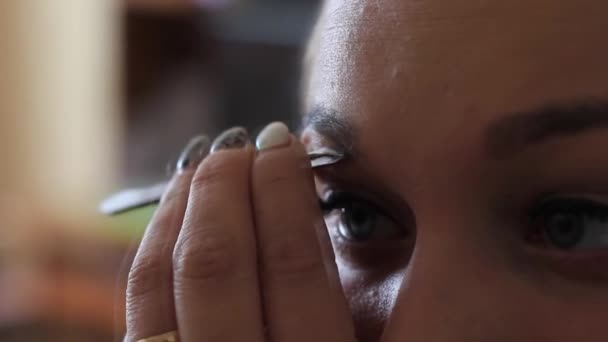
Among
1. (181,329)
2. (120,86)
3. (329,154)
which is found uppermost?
(120,86)

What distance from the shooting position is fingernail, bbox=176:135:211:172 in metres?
0.65

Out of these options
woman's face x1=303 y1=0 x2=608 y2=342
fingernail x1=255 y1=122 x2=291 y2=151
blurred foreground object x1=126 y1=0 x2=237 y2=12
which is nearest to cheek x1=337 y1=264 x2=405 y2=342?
woman's face x1=303 y1=0 x2=608 y2=342

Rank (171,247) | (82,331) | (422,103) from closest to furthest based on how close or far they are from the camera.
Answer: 1. (422,103)
2. (171,247)
3. (82,331)

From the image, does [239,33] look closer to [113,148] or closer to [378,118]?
[113,148]

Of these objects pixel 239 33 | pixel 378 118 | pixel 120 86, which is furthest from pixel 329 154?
pixel 120 86

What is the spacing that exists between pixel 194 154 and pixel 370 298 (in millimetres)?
189

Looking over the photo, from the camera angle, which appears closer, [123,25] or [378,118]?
[378,118]

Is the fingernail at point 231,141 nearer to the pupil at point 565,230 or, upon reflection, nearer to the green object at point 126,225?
the pupil at point 565,230

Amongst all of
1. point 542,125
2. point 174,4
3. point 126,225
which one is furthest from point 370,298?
point 174,4

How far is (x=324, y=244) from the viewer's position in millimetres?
561

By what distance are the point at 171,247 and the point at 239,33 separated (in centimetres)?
174

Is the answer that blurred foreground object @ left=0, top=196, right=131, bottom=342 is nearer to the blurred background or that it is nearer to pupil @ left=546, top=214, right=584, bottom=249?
the blurred background

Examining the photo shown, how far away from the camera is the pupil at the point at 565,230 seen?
51 cm

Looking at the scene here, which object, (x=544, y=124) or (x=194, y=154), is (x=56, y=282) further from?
(x=544, y=124)
